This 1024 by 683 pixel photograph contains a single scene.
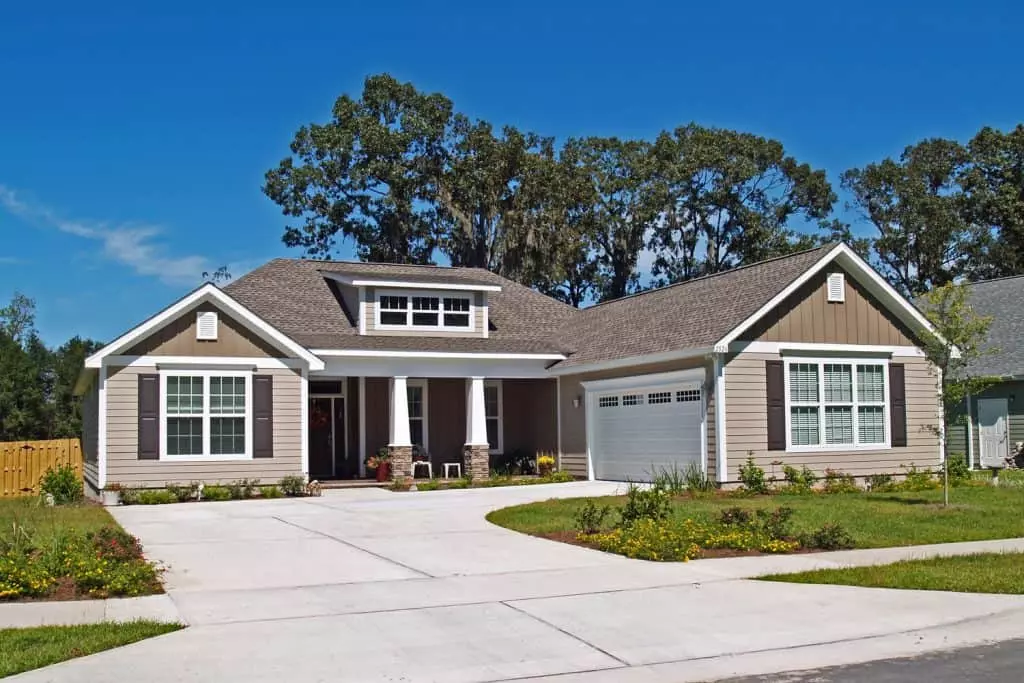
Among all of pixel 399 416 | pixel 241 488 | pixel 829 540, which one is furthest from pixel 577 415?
pixel 829 540

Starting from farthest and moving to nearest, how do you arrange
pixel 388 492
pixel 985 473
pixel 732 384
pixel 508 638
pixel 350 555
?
pixel 985 473 < pixel 388 492 < pixel 732 384 < pixel 350 555 < pixel 508 638

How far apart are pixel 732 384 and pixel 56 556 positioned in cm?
1409

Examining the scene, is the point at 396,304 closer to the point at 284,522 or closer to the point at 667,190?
the point at 284,522

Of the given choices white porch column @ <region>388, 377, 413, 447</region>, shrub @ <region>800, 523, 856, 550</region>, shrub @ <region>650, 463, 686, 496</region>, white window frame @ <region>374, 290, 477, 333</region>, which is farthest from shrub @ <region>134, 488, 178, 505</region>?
shrub @ <region>800, 523, 856, 550</region>

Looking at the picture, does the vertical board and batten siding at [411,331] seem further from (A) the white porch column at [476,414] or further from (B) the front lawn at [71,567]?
(B) the front lawn at [71,567]

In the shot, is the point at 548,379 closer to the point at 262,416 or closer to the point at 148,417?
the point at 262,416

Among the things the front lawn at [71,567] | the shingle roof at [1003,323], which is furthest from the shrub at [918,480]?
the front lawn at [71,567]

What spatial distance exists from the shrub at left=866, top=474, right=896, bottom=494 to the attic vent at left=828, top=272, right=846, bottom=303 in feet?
12.7

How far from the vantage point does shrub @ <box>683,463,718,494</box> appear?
68.2ft

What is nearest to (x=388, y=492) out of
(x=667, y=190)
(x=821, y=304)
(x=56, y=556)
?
(x=821, y=304)

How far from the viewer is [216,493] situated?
22156 millimetres

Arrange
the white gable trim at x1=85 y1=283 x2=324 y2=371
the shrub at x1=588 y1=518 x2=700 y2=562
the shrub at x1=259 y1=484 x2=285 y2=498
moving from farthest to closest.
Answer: the shrub at x1=259 y1=484 x2=285 y2=498, the white gable trim at x1=85 y1=283 x2=324 y2=371, the shrub at x1=588 y1=518 x2=700 y2=562

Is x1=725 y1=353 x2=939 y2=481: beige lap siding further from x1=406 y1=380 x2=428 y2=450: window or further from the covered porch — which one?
x1=406 y1=380 x2=428 y2=450: window

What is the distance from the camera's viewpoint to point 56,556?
11172mm
